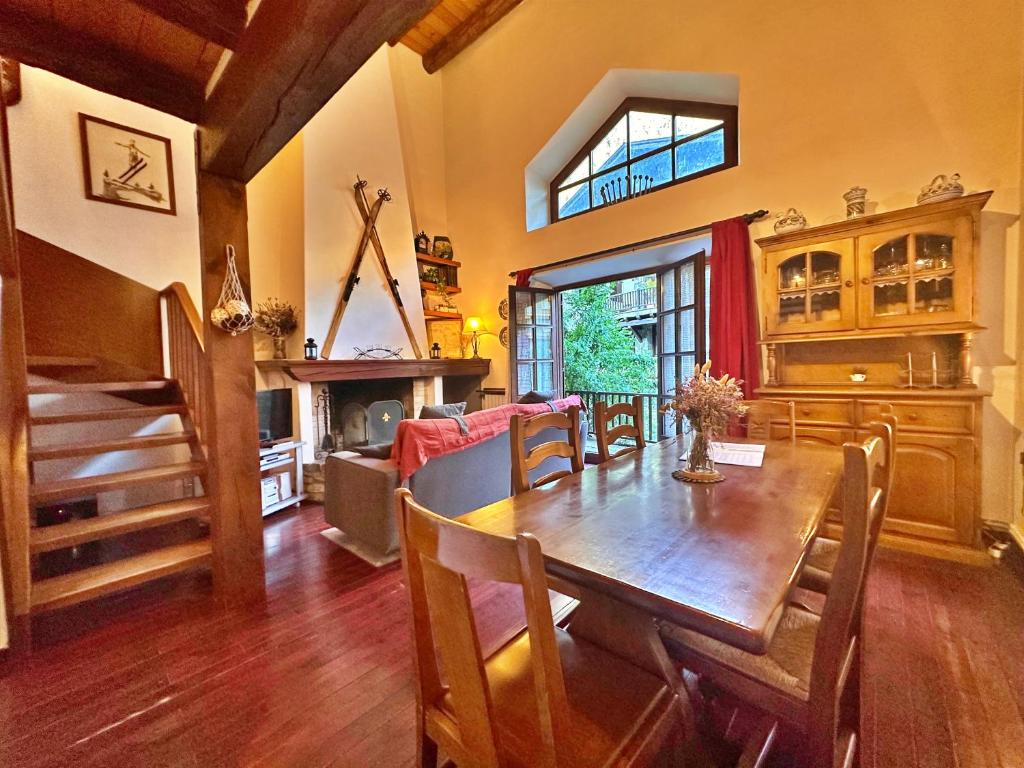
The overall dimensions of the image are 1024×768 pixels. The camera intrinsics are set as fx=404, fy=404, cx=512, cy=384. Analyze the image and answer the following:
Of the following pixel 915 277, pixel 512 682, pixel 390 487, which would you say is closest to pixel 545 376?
pixel 390 487

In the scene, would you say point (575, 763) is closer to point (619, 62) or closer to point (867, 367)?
point (867, 367)

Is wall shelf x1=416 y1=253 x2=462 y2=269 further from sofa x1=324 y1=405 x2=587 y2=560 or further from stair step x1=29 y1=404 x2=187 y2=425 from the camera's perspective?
stair step x1=29 y1=404 x2=187 y2=425

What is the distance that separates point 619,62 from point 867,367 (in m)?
3.54

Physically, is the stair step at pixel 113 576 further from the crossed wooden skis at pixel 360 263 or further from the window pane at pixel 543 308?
the window pane at pixel 543 308

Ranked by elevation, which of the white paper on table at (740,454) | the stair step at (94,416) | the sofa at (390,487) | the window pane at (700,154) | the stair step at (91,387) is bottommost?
the sofa at (390,487)

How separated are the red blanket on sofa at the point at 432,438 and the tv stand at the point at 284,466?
1424mm

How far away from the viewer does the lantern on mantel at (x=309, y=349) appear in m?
3.76

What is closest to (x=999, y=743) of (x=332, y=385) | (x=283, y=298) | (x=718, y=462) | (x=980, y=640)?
(x=980, y=640)

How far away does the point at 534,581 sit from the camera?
1.89 ft

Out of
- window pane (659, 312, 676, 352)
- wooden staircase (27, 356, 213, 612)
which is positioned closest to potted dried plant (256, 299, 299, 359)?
wooden staircase (27, 356, 213, 612)

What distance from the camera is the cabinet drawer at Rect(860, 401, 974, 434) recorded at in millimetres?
2238

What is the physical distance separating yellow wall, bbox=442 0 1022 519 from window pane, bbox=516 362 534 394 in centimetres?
124

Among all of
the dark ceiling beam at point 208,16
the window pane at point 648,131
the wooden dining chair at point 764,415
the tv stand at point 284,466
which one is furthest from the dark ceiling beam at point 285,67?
the window pane at point 648,131

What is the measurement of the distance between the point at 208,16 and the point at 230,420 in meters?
1.58
